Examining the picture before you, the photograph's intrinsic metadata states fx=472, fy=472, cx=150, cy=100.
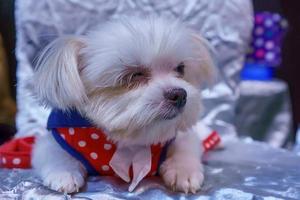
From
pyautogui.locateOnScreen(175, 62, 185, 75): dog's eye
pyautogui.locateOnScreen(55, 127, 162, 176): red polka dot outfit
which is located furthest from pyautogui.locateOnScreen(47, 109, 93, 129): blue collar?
pyautogui.locateOnScreen(175, 62, 185, 75): dog's eye

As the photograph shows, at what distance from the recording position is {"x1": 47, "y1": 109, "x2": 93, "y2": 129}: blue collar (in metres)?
1.01

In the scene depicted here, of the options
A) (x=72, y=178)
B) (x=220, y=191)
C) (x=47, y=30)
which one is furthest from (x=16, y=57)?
(x=220, y=191)

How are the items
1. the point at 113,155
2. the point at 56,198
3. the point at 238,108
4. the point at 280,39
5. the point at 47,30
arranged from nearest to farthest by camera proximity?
Result: the point at 56,198
the point at 113,155
the point at 47,30
the point at 238,108
the point at 280,39

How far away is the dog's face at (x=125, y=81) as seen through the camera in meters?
0.94

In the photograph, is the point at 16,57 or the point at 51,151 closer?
the point at 51,151

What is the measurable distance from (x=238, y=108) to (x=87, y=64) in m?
1.13

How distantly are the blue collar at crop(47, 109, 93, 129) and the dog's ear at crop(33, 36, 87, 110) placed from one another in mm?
54

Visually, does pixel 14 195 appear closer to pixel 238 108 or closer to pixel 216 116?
pixel 216 116

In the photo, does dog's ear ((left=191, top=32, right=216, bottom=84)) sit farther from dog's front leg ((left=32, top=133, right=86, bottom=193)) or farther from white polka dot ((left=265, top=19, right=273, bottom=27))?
white polka dot ((left=265, top=19, right=273, bottom=27))

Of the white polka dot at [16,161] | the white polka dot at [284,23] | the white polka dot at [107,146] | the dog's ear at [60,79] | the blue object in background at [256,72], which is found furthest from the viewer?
the white polka dot at [284,23]

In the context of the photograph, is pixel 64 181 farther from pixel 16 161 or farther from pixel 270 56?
pixel 270 56

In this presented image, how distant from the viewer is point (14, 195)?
0.98m

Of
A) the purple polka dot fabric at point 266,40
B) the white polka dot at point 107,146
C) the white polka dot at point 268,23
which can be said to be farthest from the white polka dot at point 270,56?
the white polka dot at point 107,146

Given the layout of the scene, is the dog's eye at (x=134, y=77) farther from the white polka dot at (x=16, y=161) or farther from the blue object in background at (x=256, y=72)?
the blue object in background at (x=256, y=72)
